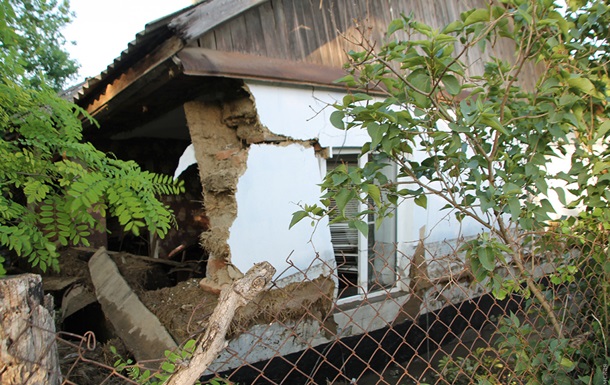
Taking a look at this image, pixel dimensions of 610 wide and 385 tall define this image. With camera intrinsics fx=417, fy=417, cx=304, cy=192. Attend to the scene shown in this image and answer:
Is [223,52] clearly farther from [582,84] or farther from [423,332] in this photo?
[423,332]

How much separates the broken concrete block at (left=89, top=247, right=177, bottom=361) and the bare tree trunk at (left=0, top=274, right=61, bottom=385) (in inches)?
89.9

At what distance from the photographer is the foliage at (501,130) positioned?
5.43ft

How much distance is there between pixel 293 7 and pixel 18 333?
4038 mm

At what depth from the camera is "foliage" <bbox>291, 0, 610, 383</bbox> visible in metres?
1.66

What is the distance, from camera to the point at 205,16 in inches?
134

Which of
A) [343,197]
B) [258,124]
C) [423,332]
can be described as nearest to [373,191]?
[343,197]

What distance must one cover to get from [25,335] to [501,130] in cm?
158

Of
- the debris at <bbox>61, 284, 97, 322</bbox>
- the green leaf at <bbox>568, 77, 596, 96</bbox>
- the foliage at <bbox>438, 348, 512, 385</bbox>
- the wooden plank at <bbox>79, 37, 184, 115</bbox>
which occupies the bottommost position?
the foliage at <bbox>438, 348, 512, 385</bbox>

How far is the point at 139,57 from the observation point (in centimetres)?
359

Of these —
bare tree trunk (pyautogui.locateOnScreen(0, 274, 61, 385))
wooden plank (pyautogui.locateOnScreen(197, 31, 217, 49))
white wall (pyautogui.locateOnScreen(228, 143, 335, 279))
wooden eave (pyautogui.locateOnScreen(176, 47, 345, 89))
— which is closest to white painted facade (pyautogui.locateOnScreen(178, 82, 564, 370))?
white wall (pyautogui.locateOnScreen(228, 143, 335, 279))

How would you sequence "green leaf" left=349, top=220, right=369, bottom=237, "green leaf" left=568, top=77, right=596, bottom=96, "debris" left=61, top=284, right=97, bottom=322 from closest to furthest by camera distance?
"green leaf" left=349, top=220, right=369, bottom=237, "green leaf" left=568, top=77, right=596, bottom=96, "debris" left=61, top=284, right=97, bottom=322

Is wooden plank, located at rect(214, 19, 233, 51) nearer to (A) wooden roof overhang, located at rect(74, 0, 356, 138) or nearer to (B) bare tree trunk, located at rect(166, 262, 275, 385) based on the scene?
(A) wooden roof overhang, located at rect(74, 0, 356, 138)

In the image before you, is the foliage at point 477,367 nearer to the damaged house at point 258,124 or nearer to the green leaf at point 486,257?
the green leaf at point 486,257

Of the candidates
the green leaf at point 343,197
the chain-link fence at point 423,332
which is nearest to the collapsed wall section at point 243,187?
the chain-link fence at point 423,332
